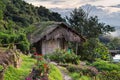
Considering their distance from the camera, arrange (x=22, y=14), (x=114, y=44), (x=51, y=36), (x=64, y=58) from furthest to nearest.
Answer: (x=114, y=44) → (x=22, y=14) → (x=51, y=36) → (x=64, y=58)

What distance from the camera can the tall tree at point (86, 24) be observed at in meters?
52.5

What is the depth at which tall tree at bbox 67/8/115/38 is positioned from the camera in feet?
172

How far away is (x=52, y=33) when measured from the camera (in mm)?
36500

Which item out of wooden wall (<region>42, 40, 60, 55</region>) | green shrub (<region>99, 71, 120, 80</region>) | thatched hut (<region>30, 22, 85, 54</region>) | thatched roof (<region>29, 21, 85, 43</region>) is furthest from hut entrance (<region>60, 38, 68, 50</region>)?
green shrub (<region>99, 71, 120, 80</region>)

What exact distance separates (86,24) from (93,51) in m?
13.4

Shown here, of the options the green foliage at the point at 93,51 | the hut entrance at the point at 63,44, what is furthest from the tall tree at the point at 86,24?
the hut entrance at the point at 63,44

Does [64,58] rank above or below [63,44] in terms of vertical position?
above

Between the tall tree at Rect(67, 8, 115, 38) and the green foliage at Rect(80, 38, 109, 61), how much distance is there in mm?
10005

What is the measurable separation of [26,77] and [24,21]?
40.6 m

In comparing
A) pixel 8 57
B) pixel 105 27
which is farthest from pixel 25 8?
pixel 8 57

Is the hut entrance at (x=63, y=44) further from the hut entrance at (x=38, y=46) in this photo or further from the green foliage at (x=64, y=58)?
the green foliage at (x=64, y=58)

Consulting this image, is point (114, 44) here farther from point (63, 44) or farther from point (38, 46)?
point (38, 46)

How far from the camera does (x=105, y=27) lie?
54.1 m

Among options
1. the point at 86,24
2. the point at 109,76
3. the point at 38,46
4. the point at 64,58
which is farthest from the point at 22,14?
the point at 109,76
